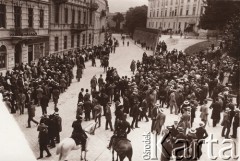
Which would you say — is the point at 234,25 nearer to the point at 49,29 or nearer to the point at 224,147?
the point at 224,147

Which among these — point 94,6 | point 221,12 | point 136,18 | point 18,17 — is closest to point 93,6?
point 94,6

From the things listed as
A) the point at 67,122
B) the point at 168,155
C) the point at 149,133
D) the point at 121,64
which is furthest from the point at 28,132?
the point at 121,64

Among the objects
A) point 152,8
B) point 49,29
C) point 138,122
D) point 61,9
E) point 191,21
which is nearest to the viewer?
point 138,122

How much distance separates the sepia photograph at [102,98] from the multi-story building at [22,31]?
7 cm

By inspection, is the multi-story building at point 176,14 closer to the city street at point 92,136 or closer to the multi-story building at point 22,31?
the multi-story building at point 22,31

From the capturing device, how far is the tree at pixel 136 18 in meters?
54.7

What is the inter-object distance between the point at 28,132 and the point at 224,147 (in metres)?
7.93

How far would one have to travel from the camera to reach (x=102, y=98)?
15242 mm

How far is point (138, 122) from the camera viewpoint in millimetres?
14914

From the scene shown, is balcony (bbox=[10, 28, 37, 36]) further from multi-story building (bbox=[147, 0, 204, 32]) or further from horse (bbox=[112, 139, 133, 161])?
multi-story building (bbox=[147, 0, 204, 32])

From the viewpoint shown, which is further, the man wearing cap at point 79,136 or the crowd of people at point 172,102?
the crowd of people at point 172,102

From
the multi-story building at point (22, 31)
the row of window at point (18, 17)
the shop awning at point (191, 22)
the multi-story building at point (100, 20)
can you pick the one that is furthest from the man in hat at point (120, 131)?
the shop awning at point (191, 22)

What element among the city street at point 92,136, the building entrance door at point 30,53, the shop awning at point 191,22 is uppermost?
the shop awning at point 191,22

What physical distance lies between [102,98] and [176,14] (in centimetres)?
4439
